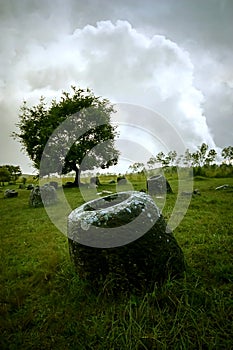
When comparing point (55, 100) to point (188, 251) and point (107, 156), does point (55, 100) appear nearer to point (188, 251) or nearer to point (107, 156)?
point (107, 156)

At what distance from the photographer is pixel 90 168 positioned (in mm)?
29984

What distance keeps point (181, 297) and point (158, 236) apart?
0.98 m

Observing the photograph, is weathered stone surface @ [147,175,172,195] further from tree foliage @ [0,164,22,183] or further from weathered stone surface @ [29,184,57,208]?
tree foliage @ [0,164,22,183]

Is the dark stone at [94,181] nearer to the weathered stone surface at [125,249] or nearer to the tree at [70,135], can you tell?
the tree at [70,135]

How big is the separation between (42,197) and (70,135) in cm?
1717

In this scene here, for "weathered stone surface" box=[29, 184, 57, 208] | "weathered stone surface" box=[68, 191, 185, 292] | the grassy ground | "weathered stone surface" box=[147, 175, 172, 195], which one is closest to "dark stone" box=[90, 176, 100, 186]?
"weathered stone surface" box=[29, 184, 57, 208]

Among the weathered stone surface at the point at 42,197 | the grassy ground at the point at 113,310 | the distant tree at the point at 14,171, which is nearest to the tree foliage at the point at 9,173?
the distant tree at the point at 14,171

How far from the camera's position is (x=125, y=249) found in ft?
12.1

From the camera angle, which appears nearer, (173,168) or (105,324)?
(105,324)

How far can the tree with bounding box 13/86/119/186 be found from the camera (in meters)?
28.2

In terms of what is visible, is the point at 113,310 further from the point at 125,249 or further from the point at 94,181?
the point at 94,181

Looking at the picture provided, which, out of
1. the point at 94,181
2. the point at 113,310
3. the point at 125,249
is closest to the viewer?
the point at 113,310

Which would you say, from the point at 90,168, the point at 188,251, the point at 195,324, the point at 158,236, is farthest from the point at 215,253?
the point at 90,168

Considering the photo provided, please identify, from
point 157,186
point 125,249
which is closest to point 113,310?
point 125,249
